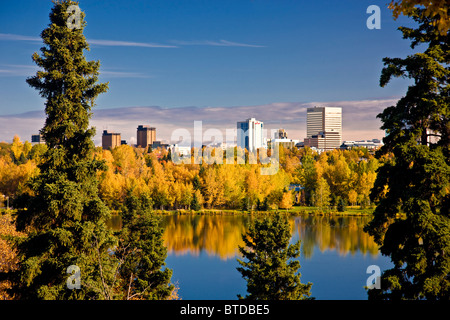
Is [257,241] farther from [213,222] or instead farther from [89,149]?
[213,222]

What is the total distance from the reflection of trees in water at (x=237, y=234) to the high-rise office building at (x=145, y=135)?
138 metres

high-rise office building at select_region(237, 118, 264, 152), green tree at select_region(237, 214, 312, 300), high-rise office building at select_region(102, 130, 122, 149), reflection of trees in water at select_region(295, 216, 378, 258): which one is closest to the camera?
green tree at select_region(237, 214, 312, 300)

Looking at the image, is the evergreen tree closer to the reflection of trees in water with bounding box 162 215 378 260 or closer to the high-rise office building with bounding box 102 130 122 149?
the reflection of trees in water with bounding box 162 215 378 260

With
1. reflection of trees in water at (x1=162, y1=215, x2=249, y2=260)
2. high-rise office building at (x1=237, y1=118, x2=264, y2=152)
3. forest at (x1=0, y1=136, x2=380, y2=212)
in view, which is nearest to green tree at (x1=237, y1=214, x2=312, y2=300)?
reflection of trees in water at (x1=162, y1=215, x2=249, y2=260)

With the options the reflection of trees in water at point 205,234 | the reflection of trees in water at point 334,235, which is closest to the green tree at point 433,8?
the reflection of trees in water at point 205,234

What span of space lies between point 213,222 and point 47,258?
33.5 metres

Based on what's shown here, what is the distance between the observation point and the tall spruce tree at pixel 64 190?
9.34m

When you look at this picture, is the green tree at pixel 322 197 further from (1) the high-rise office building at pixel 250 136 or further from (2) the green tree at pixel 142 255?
(1) the high-rise office building at pixel 250 136

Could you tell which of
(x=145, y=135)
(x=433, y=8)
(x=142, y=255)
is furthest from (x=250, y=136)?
(x=433, y=8)

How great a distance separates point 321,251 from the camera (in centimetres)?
2862

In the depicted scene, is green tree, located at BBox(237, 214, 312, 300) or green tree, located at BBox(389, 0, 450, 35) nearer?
green tree, located at BBox(389, 0, 450, 35)

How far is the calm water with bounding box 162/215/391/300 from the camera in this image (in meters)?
20.7

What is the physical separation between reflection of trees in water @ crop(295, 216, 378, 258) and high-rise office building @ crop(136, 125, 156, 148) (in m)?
144

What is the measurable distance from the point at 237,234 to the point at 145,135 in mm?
152579
